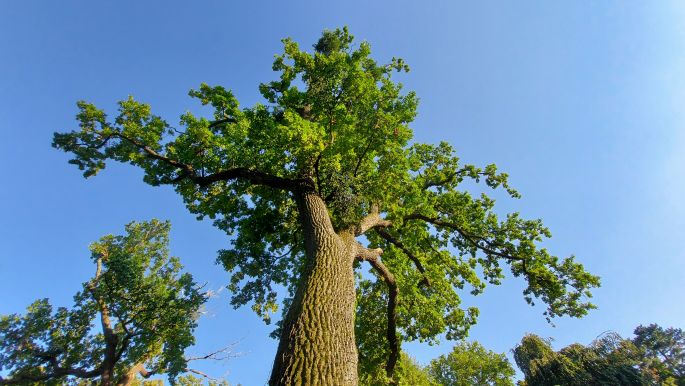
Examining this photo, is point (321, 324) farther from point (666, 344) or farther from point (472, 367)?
point (666, 344)

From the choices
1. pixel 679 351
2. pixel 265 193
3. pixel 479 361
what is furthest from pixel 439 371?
pixel 679 351

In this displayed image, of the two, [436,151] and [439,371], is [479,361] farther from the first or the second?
[436,151]

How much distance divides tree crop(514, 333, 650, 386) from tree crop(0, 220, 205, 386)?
89.8 feet

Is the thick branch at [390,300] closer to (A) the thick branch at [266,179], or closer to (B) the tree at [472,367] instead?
(A) the thick branch at [266,179]

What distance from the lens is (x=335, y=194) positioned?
9.75 metres

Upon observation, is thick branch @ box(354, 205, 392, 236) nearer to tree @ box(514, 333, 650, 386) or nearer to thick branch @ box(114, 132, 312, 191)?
thick branch @ box(114, 132, 312, 191)

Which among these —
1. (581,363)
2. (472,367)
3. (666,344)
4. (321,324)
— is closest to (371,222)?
(321,324)

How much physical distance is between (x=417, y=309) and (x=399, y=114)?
24.0 ft

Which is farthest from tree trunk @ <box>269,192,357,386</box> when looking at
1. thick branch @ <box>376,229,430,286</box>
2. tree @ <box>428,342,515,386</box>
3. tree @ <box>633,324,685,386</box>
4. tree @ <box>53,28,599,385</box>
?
tree @ <box>633,324,685,386</box>

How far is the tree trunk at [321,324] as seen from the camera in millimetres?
4527

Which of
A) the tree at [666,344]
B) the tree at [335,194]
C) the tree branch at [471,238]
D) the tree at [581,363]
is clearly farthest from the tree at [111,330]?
the tree at [666,344]

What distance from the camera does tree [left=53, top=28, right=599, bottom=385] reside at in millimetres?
8820

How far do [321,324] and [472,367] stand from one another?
27.5m

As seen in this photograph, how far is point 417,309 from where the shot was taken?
1249cm
